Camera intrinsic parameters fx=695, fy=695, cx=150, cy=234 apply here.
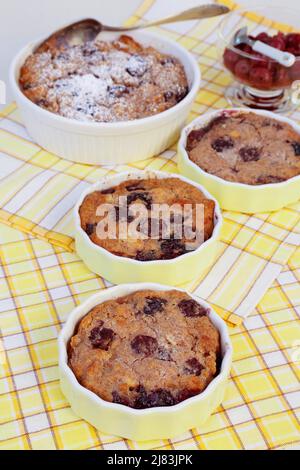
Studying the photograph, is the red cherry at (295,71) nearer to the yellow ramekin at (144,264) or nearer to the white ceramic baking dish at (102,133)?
the white ceramic baking dish at (102,133)

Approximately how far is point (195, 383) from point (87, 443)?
0.88 feet

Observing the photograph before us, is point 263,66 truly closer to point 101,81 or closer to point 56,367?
point 101,81

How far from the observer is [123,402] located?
1.50 m

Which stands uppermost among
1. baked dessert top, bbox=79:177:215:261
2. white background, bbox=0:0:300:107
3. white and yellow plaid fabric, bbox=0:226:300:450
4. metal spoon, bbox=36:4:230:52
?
metal spoon, bbox=36:4:230:52

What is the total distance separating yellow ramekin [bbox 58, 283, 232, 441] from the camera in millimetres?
1463

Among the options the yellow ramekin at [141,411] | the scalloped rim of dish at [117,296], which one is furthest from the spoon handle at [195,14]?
the yellow ramekin at [141,411]

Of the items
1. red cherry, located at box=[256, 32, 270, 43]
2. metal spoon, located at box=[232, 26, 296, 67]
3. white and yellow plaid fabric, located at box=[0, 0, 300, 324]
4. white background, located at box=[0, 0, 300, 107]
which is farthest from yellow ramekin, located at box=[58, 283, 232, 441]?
white background, located at box=[0, 0, 300, 107]

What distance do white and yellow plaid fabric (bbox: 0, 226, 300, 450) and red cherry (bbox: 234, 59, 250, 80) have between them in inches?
29.4

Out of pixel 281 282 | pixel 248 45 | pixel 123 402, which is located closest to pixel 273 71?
pixel 248 45

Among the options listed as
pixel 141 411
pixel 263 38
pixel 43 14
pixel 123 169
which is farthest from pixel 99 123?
pixel 43 14

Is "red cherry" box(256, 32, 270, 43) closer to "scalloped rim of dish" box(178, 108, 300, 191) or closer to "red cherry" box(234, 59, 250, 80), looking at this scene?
"red cherry" box(234, 59, 250, 80)

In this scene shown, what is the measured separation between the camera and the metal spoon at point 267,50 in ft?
7.64

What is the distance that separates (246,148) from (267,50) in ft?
1.35

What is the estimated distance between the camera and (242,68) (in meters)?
2.43
